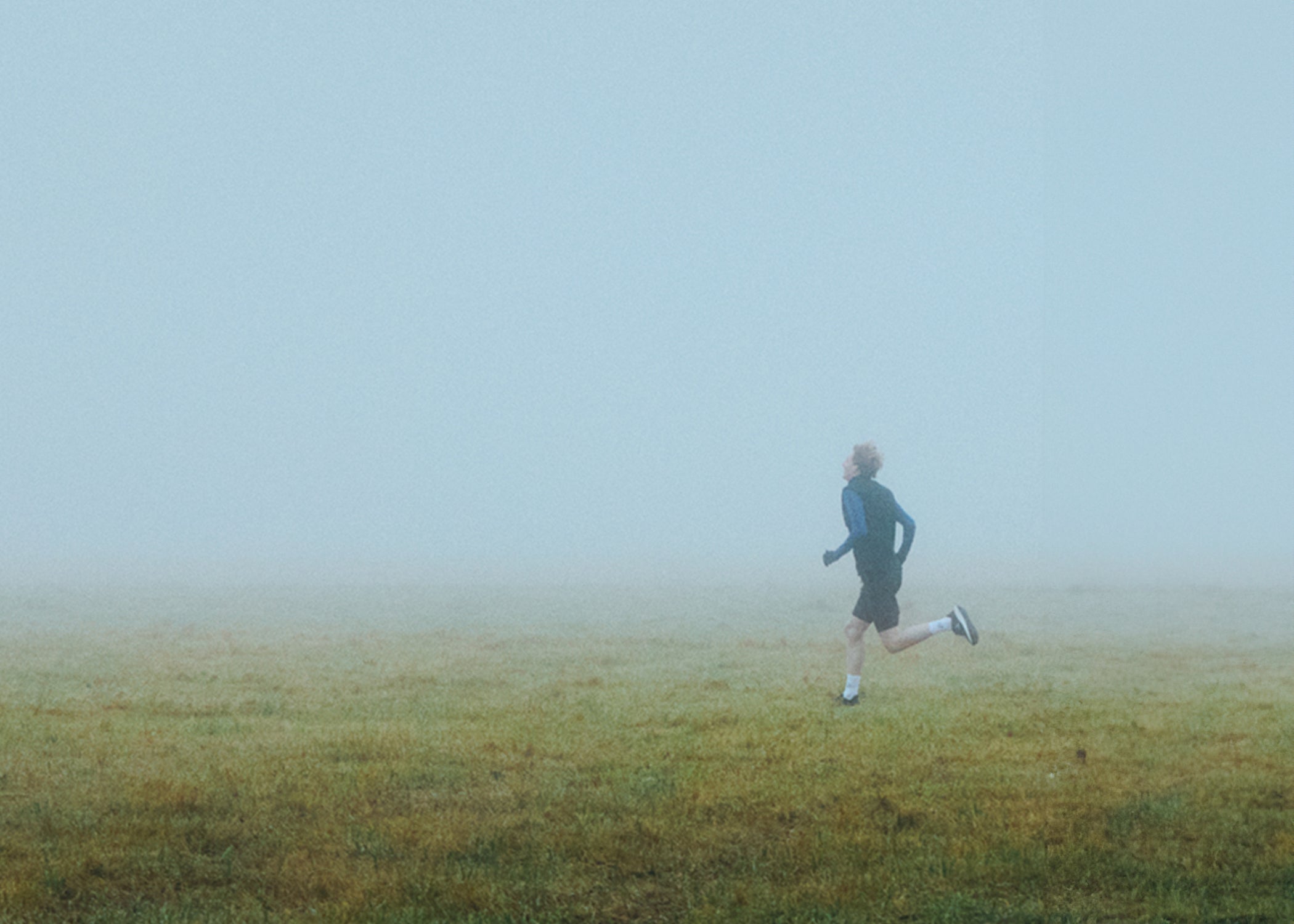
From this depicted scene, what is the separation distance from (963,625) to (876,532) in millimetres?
1650

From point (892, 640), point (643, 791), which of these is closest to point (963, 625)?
point (892, 640)

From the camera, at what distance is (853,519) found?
55.7ft

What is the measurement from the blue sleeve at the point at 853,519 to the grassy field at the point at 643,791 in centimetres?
209

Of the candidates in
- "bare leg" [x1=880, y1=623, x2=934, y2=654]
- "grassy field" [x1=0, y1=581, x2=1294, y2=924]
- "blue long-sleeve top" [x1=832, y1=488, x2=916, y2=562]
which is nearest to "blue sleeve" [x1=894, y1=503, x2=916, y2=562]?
"blue long-sleeve top" [x1=832, y1=488, x2=916, y2=562]

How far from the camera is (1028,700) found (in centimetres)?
1822

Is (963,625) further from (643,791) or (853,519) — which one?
(643,791)

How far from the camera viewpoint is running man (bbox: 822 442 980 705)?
17000 millimetres

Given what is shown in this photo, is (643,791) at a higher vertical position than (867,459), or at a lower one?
lower

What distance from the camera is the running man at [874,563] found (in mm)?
17000

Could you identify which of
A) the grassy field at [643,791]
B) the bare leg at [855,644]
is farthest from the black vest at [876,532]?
the grassy field at [643,791]

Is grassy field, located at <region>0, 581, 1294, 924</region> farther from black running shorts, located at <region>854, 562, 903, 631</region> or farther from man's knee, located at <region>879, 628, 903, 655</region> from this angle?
black running shorts, located at <region>854, 562, 903, 631</region>

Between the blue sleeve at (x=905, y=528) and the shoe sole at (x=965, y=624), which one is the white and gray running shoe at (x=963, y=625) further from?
the blue sleeve at (x=905, y=528)

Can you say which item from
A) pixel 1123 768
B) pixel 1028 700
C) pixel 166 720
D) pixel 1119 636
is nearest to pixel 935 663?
pixel 1028 700

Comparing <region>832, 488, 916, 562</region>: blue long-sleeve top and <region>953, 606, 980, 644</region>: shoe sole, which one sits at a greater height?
<region>832, 488, 916, 562</region>: blue long-sleeve top
